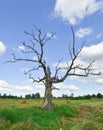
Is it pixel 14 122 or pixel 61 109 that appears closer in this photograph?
pixel 14 122

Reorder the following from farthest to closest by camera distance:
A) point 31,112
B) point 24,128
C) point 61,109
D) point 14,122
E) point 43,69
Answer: point 43,69 → point 61,109 → point 31,112 → point 14,122 → point 24,128

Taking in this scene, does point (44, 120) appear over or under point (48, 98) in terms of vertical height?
under

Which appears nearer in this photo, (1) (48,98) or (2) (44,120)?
(2) (44,120)

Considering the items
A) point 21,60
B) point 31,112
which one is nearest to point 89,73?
point 21,60

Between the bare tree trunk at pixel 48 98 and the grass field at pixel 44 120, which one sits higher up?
the bare tree trunk at pixel 48 98

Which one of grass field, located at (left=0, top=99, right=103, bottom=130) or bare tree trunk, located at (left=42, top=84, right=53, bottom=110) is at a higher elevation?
bare tree trunk, located at (left=42, top=84, right=53, bottom=110)

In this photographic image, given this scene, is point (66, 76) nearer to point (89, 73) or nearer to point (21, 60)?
point (89, 73)

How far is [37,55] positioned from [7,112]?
9971mm

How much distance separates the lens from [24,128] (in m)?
23.0

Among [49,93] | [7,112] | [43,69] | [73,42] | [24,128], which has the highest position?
[73,42]

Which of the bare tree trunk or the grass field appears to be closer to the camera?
the grass field

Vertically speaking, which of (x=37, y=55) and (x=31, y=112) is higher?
(x=37, y=55)

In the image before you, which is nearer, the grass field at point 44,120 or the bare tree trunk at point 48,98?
the grass field at point 44,120

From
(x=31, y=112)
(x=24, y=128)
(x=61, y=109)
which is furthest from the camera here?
(x=61, y=109)
